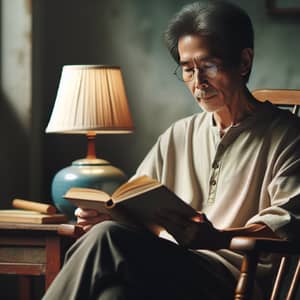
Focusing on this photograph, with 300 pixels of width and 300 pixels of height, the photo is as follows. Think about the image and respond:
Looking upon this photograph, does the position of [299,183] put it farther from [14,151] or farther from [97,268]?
[14,151]

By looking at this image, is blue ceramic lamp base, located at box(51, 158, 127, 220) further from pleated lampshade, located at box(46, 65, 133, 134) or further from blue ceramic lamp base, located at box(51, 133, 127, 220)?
pleated lampshade, located at box(46, 65, 133, 134)

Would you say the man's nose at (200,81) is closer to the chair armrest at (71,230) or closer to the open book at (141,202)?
the open book at (141,202)

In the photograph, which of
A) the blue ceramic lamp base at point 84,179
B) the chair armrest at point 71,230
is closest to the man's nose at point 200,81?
the chair armrest at point 71,230

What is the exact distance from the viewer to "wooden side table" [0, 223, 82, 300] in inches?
102

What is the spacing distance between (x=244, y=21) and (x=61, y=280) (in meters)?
0.88

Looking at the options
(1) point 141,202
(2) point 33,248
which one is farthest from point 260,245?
(2) point 33,248

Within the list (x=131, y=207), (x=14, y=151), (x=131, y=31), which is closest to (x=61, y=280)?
(x=131, y=207)

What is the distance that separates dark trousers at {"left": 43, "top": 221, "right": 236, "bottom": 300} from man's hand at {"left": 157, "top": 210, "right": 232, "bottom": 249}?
0.22ft

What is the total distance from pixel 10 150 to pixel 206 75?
3.83 ft

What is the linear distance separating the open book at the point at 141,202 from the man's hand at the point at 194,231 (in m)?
0.02

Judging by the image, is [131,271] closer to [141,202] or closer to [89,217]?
[141,202]

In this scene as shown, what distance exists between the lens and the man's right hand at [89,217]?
2.38m

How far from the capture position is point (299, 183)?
2.26 m

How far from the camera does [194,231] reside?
2.03m
